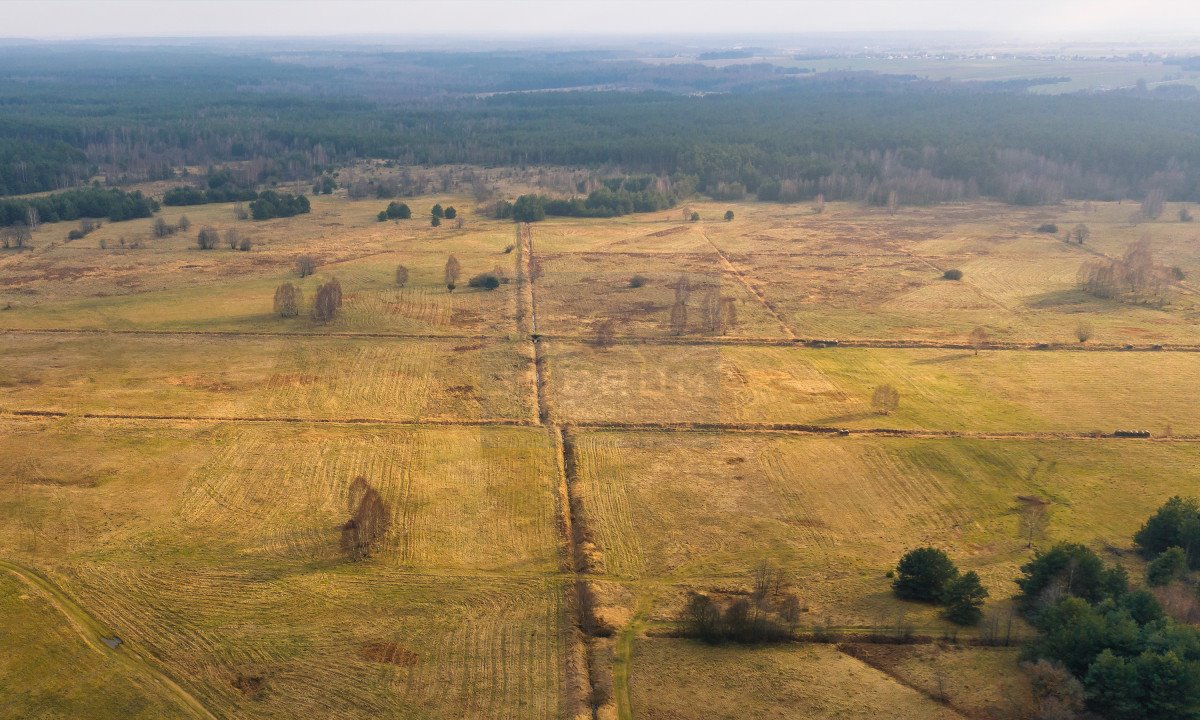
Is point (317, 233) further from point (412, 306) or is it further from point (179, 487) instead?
point (179, 487)

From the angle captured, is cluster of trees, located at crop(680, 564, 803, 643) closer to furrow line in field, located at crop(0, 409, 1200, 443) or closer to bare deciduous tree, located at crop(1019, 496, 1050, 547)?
bare deciduous tree, located at crop(1019, 496, 1050, 547)

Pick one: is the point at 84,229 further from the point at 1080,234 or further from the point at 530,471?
the point at 1080,234

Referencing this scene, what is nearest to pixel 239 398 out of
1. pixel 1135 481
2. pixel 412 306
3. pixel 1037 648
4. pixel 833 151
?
pixel 412 306

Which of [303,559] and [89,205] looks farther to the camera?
[89,205]

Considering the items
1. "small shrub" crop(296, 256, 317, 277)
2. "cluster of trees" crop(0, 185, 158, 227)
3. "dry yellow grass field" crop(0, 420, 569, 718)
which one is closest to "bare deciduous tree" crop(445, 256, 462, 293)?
"small shrub" crop(296, 256, 317, 277)

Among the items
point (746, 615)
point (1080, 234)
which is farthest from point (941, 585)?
point (1080, 234)

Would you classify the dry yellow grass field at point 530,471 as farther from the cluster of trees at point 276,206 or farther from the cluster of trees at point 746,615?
the cluster of trees at point 276,206

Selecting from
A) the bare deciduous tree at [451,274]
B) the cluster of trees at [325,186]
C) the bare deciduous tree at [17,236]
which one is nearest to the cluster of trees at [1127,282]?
the bare deciduous tree at [451,274]
